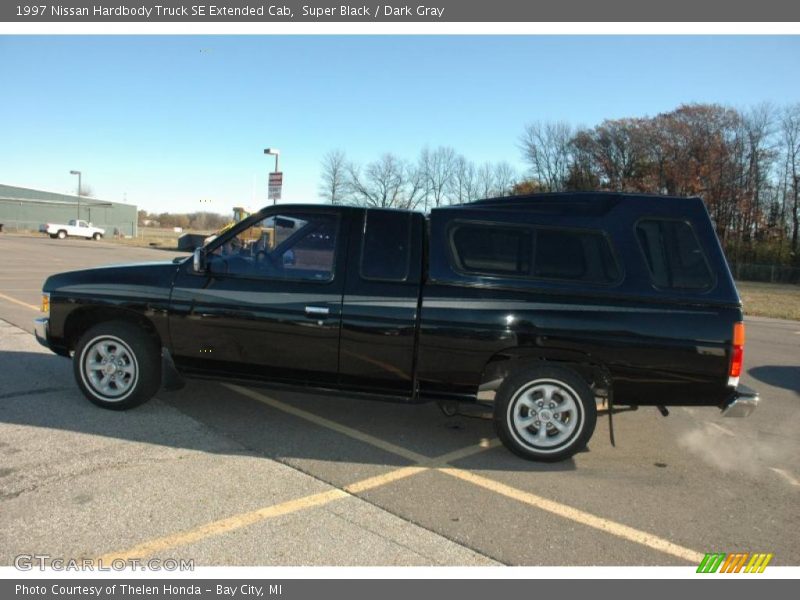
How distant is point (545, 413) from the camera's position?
4426 mm

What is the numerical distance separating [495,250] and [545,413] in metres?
1.33

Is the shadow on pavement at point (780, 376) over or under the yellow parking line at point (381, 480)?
over

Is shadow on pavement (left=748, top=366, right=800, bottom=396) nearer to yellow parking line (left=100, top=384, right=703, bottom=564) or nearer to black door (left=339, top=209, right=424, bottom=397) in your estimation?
yellow parking line (left=100, top=384, right=703, bottom=564)

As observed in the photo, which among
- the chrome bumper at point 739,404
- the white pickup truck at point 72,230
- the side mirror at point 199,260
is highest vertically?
the white pickup truck at point 72,230

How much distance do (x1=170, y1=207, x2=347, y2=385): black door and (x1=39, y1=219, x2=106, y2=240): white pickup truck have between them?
5302 centimetres

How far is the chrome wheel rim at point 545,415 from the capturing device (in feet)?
14.4

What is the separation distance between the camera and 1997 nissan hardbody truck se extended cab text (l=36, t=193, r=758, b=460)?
4.25 meters

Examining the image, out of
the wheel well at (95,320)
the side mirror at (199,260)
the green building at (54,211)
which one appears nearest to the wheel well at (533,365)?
the side mirror at (199,260)

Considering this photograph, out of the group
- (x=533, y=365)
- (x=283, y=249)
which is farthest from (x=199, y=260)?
(x=533, y=365)

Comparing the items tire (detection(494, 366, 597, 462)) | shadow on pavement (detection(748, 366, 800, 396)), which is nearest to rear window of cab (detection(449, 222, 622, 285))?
tire (detection(494, 366, 597, 462))

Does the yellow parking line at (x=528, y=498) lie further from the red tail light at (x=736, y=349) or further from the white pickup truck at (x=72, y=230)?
the white pickup truck at (x=72, y=230)

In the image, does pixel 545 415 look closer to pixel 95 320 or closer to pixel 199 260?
pixel 199 260

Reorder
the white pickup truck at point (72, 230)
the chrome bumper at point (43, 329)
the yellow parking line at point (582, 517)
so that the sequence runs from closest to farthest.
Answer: the yellow parking line at point (582, 517) < the chrome bumper at point (43, 329) < the white pickup truck at point (72, 230)

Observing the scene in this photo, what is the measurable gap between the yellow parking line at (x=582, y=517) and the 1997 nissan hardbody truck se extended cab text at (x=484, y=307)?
54 cm
